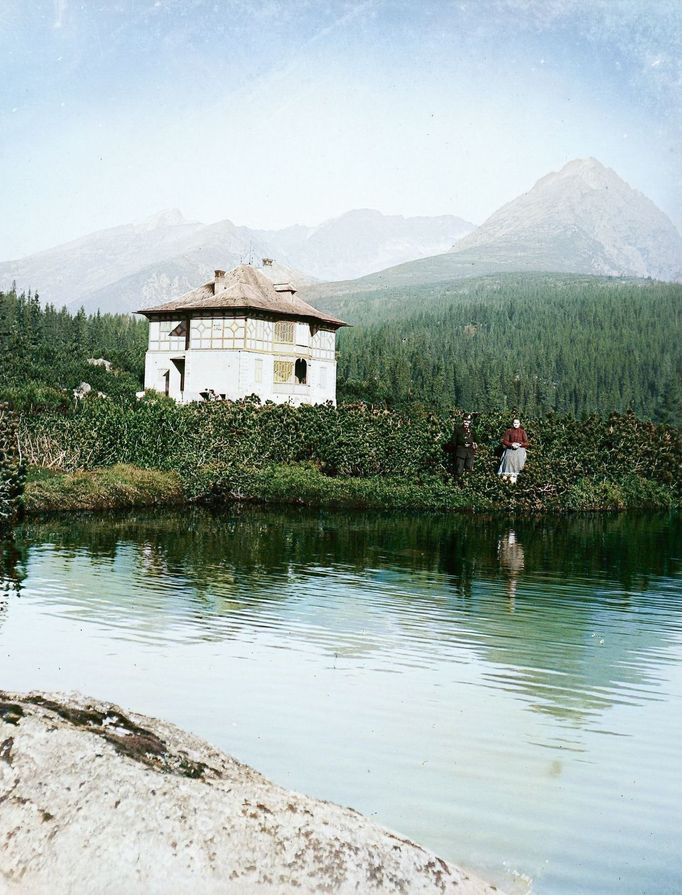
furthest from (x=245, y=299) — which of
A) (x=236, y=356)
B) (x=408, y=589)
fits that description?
(x=408, y=589)

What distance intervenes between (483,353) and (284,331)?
74944 millimetres

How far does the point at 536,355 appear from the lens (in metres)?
123

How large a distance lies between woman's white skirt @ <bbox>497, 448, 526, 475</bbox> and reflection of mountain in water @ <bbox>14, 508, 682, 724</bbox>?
11.1 ft

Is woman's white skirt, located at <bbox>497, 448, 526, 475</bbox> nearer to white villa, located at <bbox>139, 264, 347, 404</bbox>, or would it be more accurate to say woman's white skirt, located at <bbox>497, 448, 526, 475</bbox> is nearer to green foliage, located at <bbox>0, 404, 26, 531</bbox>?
green foliage, located at <bbox>0, 404, 26, 531</bbox>

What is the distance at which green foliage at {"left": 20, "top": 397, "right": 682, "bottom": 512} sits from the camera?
27.7m

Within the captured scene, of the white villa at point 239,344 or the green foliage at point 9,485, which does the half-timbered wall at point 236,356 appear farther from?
the green foliage at point 9,485

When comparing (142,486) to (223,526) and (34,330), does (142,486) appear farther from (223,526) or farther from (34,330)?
(34,330)

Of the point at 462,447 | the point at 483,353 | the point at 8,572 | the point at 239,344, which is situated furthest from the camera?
the point at 483,353

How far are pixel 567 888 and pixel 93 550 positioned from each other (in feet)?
44.3

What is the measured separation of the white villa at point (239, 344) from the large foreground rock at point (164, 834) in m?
45.1

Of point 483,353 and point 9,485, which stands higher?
point 483,353

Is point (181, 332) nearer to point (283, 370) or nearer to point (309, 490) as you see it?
point (283, 370)

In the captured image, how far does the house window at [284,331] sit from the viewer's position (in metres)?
51.7

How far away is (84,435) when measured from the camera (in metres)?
27.3
